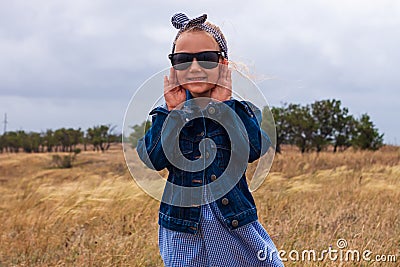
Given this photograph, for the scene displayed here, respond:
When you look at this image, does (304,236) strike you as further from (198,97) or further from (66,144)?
(66,144)

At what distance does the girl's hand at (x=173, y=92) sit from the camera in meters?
2.08

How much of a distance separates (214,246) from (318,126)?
51.7 feet

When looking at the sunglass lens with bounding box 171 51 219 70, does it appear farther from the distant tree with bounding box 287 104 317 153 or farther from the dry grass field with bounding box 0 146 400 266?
the distant tree with bounding box 287 104 317 153

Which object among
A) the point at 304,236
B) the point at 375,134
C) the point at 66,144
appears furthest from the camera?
the point at 66,144

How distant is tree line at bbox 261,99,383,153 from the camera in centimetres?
1712

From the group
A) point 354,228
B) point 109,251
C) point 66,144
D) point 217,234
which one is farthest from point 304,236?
point 66,144

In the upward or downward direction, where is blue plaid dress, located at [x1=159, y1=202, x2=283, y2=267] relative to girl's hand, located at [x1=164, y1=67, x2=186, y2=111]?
downward

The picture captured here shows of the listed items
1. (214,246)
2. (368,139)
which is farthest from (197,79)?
(368,139)

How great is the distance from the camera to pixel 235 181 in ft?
6.79

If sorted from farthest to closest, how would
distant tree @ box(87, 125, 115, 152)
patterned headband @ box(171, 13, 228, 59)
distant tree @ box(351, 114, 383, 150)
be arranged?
distant tree @ box(87, 125, 115, 152) < distant tree @ box(351, 114, 383, 150) < patterned headband @ box(171, 13, 228, 59)

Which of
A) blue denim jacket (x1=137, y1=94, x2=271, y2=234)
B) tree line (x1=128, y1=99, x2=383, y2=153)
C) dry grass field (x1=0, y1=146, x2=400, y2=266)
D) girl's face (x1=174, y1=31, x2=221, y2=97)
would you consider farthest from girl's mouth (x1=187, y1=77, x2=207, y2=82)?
tree line (x1=128, y1=99, x2=383, y2=153)

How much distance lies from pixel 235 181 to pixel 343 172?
6.38 metres

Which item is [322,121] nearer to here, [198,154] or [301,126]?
[301,126]

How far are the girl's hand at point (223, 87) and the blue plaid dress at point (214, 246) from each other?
16.6 inches
